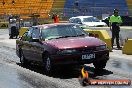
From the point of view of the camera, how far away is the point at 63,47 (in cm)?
1135

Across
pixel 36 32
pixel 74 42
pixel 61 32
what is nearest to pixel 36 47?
pixel 36 32

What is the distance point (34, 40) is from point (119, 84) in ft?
15.1

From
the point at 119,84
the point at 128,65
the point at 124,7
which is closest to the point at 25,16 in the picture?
the point at 124,7

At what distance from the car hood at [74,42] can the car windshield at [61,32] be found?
412mm

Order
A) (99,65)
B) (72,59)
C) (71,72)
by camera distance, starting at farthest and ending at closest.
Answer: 1. (99,65)
2. (71,72)
3. (72,59)

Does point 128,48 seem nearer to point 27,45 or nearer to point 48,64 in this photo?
point 27,45

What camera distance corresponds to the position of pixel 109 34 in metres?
22.1

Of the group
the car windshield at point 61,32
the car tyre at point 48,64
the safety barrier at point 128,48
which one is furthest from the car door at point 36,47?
the safety barrier at point 128,48

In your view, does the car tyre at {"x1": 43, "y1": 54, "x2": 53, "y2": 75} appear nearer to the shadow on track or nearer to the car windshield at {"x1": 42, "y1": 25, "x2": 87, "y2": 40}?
the shadow on track

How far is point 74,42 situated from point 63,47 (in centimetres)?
44

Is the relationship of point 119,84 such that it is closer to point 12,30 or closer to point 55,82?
point 55,82

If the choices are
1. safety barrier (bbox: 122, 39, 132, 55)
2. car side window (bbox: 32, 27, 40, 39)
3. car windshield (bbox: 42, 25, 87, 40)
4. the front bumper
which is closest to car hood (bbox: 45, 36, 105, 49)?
the front bumper

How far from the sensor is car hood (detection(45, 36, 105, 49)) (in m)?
11.4

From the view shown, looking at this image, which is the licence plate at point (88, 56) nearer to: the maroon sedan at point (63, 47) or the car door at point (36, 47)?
the maroon sedan at point (63, 47)
